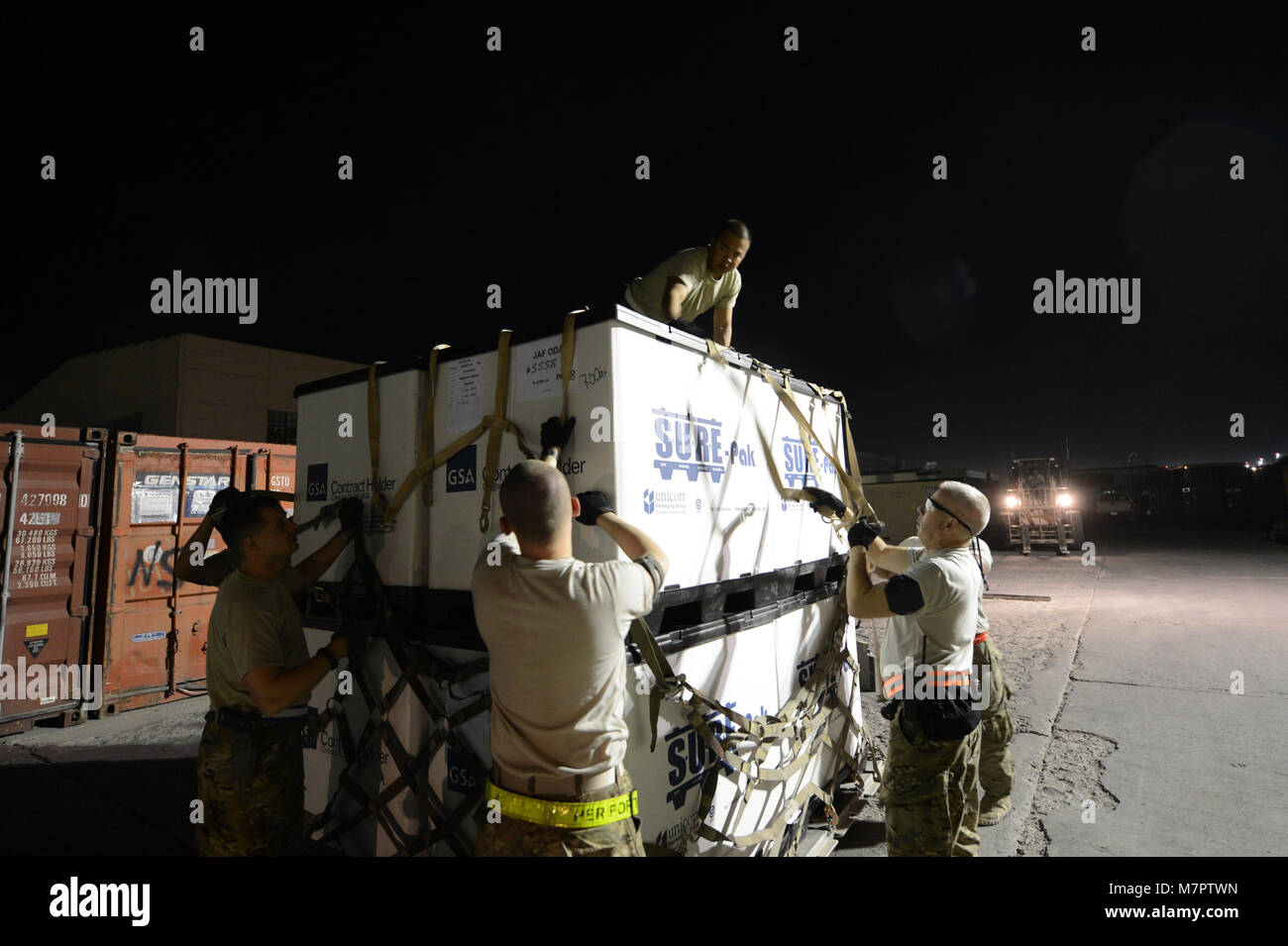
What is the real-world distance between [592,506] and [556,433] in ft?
1.09

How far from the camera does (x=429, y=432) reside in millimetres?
2742

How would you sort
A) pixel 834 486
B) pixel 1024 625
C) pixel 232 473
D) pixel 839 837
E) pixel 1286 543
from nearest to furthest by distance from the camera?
pixel 839 837 → pixel 834 486 → pixel 232 473 → pixel 1024 625 → pixel 1286 543

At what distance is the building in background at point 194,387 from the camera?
22.5m

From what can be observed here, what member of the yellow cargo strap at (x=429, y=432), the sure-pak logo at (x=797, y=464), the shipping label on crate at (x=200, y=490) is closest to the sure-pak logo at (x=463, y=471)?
the yellow cargo strap at (x=429, y=432)

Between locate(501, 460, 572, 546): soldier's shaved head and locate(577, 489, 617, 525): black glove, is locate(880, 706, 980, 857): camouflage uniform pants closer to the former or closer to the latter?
locate(577, 489, 617, 525): black glove

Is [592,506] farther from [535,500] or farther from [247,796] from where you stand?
[247,796]

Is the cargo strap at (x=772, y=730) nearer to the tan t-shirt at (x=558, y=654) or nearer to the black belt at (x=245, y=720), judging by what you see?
the tan t-shirt at (x=558, y=654)

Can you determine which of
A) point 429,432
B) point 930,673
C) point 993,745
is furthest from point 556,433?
point 993,745

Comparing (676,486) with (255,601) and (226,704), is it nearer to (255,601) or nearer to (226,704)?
(255,601)

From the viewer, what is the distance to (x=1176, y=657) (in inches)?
304

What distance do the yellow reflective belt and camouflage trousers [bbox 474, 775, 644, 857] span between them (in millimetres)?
14

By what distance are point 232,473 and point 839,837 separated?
7496 millimetres

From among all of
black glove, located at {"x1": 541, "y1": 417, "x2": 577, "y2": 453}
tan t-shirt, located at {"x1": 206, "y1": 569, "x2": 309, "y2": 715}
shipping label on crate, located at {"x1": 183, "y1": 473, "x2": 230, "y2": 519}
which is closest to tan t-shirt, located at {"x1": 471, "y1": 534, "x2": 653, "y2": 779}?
black glove, located at {"x1": 541, "y1": 417, "x2": 577, "y2": 453}
